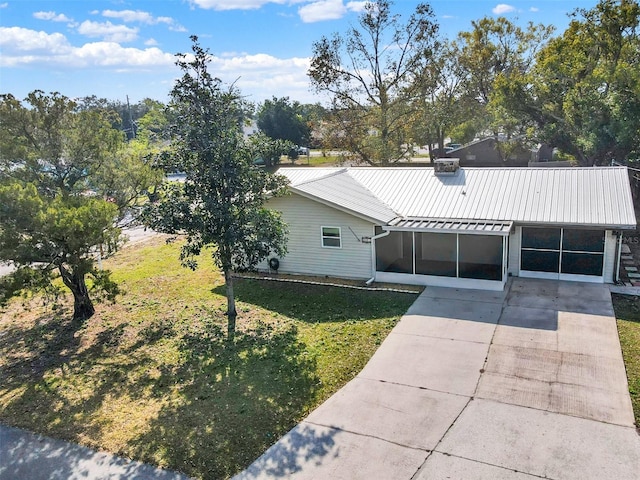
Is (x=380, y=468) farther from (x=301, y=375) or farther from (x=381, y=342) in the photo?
(x=381, y=342)

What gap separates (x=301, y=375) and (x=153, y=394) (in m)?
3.09

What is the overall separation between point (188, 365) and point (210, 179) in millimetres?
4577

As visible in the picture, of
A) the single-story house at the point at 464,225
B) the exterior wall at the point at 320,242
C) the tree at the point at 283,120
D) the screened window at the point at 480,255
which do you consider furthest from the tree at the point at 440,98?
the exterior wall at the point at 320,242

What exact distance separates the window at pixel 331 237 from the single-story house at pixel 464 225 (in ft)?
0.11

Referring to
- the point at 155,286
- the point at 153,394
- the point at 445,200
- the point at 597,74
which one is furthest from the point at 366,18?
the point at 153,394

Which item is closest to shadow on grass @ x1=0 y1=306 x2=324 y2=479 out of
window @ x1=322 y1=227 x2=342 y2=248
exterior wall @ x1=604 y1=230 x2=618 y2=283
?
window @ x1=322 y1=227 x2=342 y2=248

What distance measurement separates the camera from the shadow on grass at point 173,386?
8234 millimetres

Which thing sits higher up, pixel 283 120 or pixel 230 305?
pixel 283 120

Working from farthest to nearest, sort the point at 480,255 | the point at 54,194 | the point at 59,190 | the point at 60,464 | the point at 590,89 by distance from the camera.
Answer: the point at 590,89 < the point at 480,255 < the point at 54,194 < the point at 59,190 < the point at 60,464

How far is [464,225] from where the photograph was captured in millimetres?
14703

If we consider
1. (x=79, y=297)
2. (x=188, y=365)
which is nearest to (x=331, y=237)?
(x=188, y=365)

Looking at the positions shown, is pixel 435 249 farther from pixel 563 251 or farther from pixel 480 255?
pixel 563 251

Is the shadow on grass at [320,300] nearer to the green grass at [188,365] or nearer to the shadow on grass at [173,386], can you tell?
the green grass at [188,365]

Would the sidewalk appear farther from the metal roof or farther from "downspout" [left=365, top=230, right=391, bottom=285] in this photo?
the metal roof
